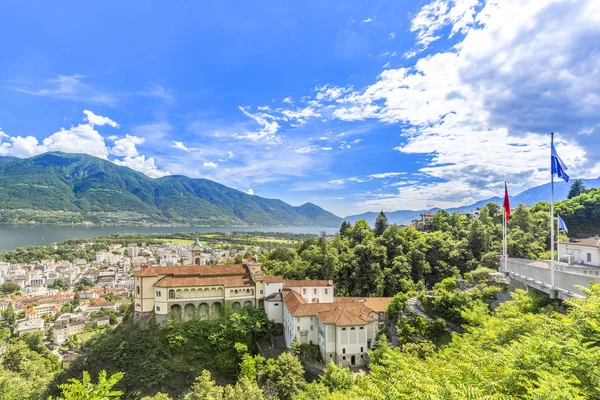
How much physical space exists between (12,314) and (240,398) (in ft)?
217

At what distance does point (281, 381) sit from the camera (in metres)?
19.4

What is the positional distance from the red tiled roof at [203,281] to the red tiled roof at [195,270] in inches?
27.5

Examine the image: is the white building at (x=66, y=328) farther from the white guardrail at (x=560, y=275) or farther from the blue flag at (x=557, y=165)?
the blue flag at (x=557, y=165)

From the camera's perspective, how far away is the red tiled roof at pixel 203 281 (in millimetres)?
27484

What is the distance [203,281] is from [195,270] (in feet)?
6.24

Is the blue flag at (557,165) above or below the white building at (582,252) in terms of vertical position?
above

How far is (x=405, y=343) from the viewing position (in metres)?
21.1

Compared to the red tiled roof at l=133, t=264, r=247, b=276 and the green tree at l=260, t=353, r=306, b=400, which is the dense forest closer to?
the green tree at l=260, t=353, r=306, b=400

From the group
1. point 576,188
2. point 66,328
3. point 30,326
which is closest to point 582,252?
point 576,188

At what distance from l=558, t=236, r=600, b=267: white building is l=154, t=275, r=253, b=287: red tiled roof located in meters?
23.2

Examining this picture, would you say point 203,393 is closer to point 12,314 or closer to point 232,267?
point 232,267

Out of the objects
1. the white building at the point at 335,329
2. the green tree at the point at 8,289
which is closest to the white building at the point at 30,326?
the green tree at the point at 8,289

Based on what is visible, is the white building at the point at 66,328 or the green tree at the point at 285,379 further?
the white building at the point at 66,328

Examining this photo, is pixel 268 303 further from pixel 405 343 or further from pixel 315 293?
pixel 405 343
